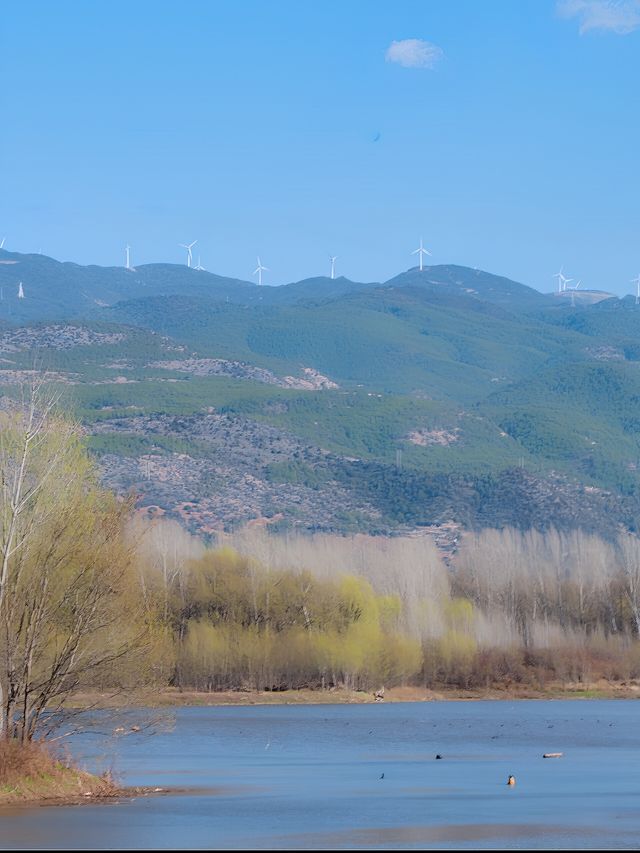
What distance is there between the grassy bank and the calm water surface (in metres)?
1.03

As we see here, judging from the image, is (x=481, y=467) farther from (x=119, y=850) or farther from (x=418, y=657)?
(x=119, y=850)

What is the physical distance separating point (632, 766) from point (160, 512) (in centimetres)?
11476

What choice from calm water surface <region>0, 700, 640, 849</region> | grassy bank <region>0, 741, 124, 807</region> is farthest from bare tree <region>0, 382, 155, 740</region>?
calm water surface <region>0, 700, 640, 849</region>

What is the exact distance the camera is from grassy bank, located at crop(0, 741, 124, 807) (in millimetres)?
29516

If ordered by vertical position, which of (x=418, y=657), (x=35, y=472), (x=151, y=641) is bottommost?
(x=418, y=657)

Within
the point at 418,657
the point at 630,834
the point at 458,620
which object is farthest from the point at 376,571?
the point at 630,834

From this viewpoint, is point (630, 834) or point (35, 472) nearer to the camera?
point (630, 834)

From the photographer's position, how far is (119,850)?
23.7 meters

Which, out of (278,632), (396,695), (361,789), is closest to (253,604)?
(278,632)

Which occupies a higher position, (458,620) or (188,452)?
(188,452)

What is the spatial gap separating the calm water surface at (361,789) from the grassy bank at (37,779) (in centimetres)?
103

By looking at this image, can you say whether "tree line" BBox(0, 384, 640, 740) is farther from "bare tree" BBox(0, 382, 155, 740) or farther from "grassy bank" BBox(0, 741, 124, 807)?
"grassy bank" BBox(0, 741, 124, 807)

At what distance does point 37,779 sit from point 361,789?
27.7 ft

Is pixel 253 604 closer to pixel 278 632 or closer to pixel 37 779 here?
pixel 278 632
